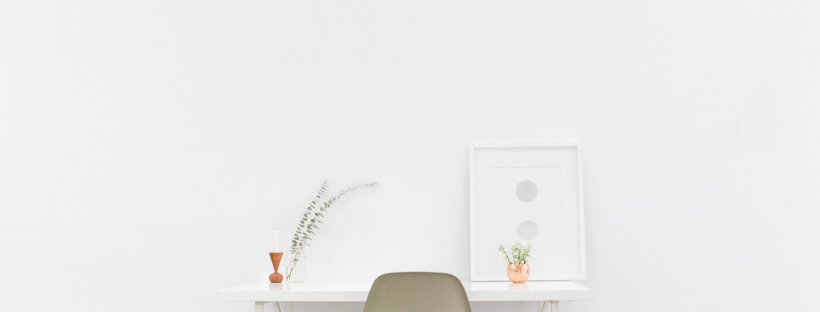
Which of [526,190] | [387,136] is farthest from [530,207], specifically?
[387,136]

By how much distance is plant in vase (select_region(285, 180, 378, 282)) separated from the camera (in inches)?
87.1

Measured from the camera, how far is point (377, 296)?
1737 mm

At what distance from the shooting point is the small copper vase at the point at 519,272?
2.06 meters

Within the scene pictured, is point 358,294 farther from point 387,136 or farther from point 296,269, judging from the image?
point 387,136

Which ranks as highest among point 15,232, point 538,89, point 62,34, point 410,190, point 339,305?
point 62,34

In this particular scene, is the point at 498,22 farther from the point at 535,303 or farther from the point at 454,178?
the point at 535,303

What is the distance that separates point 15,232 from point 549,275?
2179 mm

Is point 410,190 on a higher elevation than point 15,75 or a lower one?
lower

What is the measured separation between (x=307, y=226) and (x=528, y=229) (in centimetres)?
85

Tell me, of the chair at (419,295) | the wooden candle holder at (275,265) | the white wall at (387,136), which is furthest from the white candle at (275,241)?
the chair at (419,295)

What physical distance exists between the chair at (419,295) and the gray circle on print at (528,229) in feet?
1.84

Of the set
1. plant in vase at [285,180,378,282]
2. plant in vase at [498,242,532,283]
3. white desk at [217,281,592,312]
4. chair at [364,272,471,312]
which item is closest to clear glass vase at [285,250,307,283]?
plant in vase at [285,180,378,282]

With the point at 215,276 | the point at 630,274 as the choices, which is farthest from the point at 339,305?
the point at 630,274

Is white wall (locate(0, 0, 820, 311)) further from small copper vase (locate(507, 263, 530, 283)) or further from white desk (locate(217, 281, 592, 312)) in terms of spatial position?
white desk (locate(217, 281, 592, 312))
